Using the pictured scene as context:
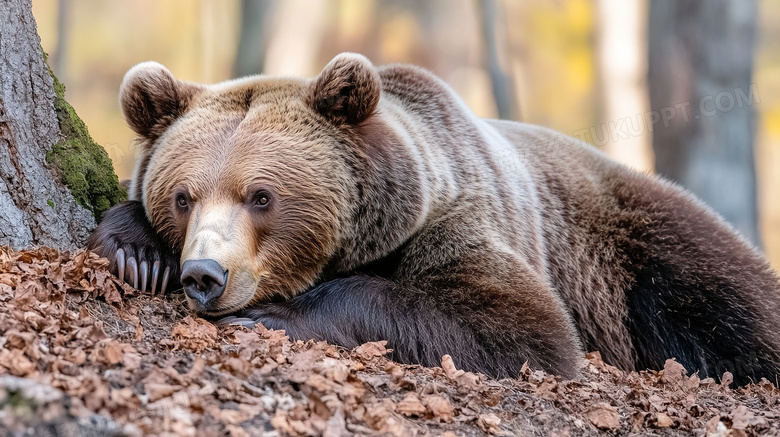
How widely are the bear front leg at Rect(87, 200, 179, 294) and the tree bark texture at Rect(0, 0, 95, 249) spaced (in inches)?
8.5

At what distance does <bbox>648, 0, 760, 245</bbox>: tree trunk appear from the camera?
37.3 feet

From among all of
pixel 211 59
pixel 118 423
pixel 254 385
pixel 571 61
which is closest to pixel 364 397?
pixel 254 385

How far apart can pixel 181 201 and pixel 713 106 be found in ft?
31.4

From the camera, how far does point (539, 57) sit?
33625mm

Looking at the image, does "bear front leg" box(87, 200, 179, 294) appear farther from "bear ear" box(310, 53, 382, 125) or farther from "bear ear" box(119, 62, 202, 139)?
"bear ear" box(310, 53, 382, 125)

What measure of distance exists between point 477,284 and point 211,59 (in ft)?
80.7

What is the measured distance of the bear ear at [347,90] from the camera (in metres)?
4.30

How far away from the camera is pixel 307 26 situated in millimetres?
17297

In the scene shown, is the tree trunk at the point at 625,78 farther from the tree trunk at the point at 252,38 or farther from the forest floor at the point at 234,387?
the forest floor at the point at 234,387

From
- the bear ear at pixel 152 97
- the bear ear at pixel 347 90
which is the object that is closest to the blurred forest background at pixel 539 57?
the bear ear at pixel 152 97

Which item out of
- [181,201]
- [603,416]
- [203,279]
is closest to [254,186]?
[181,201]

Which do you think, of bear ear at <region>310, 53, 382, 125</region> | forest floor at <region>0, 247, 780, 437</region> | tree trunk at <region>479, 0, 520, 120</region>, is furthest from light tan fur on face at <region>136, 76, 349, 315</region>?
tree trunk at <region>479, 0, 520, 120</region>

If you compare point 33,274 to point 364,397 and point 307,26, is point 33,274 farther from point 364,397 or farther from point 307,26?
point 307,26

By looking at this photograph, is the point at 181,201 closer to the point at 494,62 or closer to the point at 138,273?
the point at 138,273
